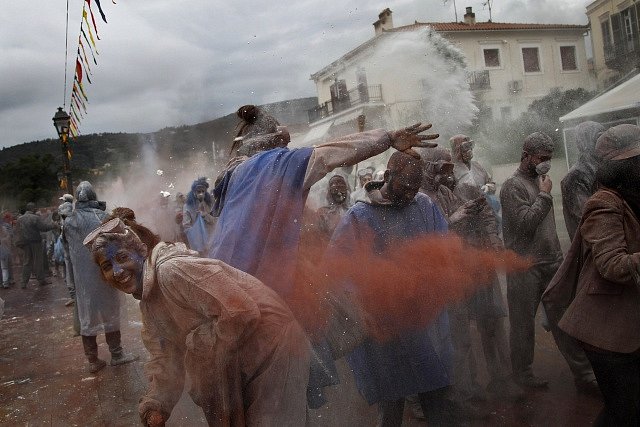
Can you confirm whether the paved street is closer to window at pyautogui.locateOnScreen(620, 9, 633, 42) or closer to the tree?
window at pyautogui.locateOnScreen(620, 9, 633, 42)

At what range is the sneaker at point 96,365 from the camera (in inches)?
254

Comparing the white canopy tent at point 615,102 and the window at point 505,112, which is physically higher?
the window at point 505,112

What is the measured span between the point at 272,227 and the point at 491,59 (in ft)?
29.6

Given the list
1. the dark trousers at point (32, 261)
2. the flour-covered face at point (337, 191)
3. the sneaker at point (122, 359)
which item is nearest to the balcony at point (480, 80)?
the flour-covered face at point (337, 191)

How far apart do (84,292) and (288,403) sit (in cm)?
473

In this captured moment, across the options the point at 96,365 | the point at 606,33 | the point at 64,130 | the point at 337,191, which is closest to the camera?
the point at 96,365

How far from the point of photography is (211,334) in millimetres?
2416

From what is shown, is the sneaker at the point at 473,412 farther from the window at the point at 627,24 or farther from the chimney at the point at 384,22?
the window at the point at 627,24

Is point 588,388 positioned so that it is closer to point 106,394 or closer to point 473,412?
point 473,412

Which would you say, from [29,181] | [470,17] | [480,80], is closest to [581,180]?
[480,80]

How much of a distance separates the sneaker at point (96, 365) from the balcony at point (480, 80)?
725 cm

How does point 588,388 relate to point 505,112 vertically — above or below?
below

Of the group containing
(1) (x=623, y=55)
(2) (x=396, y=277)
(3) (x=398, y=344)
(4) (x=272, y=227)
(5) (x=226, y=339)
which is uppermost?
(1) (x=623, y=55)

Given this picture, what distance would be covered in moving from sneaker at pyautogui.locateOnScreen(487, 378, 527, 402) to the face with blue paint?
2.98 metres
